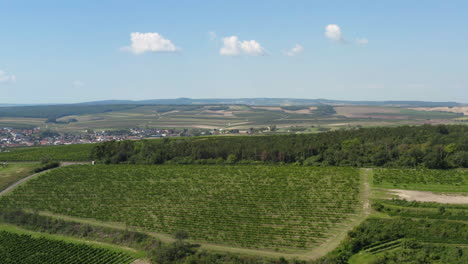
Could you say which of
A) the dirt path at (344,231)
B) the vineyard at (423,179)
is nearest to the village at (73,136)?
the vineyard at (423,179)

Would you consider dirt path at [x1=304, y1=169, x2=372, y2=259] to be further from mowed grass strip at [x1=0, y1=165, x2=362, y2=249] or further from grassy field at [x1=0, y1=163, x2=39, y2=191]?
grassy field at [x1=0, y1=163, x2=39, y2=191]

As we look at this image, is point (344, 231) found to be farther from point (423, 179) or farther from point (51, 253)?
point (51, 253)

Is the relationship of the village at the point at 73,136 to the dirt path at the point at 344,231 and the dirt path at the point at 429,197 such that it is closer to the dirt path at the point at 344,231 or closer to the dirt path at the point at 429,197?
the dirt path at the point at 344,231

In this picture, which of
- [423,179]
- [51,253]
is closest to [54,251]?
[51,253]

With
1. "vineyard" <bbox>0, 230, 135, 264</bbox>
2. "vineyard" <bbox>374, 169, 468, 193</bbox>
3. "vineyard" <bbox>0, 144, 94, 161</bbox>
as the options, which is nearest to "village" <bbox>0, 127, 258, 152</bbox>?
"vineyard" <bbox>0, 144, 94, 161</bbox>

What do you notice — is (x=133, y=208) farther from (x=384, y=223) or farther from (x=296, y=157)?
(x=296, y=157)

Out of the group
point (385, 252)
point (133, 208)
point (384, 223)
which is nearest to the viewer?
point (385, 252)

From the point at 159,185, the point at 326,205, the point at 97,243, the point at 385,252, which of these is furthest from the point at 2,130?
the point at 385,252
